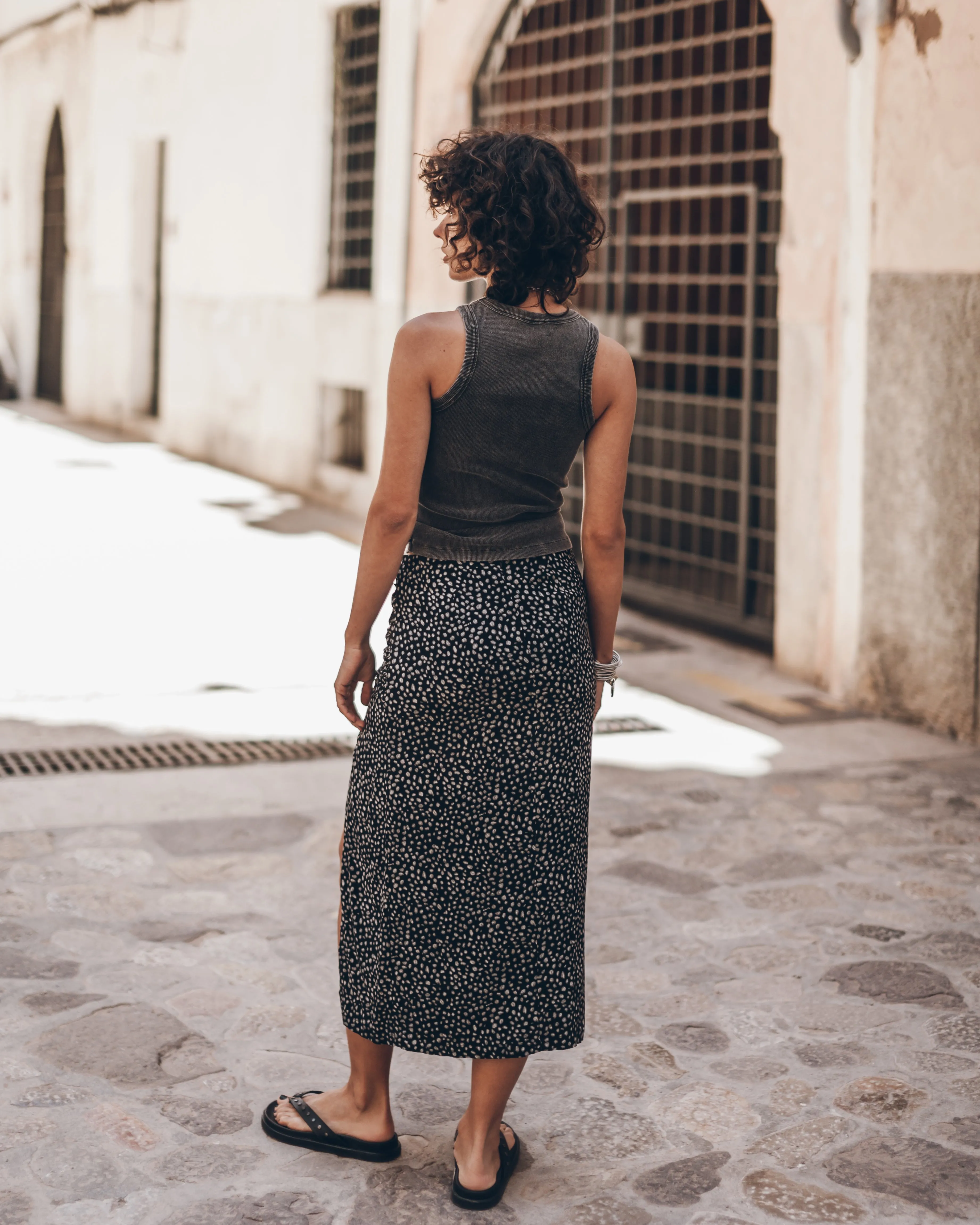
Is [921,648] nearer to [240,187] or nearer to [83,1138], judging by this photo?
[83,1138]

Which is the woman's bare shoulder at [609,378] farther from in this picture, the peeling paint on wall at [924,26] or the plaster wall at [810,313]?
the plaster wall at [810,313]

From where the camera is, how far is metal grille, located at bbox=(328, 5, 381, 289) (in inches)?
470

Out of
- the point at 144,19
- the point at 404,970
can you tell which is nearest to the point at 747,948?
the point at 404,970

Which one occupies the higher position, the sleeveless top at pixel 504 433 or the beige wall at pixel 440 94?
the beige wall at pixel 440 94

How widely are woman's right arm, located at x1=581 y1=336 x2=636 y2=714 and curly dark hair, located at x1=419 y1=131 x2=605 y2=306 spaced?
0.17 meters

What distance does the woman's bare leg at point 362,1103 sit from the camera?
3033mm

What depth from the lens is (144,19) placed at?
1584 cm

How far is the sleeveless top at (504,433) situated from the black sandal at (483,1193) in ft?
3.65

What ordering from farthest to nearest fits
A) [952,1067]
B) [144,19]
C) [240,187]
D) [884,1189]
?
[144,19] < [240,187] < [952,1067] < [884,1189]

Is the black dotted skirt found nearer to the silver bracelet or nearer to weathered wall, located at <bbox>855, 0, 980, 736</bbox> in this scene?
the silver bracelet

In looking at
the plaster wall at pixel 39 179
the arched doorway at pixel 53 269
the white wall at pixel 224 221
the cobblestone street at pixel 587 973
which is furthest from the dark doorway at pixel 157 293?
the cobblestone street at pixel 587 973

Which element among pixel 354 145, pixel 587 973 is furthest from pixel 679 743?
pixel 354 145

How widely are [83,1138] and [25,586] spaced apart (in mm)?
5843

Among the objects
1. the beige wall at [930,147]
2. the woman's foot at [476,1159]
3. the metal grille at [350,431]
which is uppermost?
the beige wall at [930,147]
